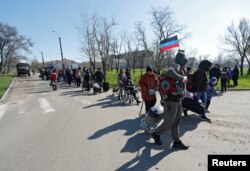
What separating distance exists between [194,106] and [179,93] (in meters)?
3.31

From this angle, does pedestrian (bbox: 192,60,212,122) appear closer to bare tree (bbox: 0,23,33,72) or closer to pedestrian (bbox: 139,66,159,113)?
pedestrian (bbox: 139,66,159,113)

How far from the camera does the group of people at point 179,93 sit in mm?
6125

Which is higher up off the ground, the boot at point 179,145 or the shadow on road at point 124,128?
the boot at point 179,145

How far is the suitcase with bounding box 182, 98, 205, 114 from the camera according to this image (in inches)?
359

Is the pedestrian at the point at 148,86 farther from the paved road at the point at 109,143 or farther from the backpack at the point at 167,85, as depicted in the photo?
the backpack at the point at 167,85

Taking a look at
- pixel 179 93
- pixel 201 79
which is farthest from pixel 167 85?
pixel 201 79

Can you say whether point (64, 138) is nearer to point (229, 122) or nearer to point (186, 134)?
point (186, 134)

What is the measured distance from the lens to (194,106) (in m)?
9.19

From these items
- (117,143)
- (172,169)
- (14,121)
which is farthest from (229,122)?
(14,121)

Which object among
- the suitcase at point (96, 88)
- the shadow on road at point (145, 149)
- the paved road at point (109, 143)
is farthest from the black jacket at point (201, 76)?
the suitcase at point (96, 88)

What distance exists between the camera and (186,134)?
Answer: 7504mm

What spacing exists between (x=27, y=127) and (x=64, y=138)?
91.0 inches

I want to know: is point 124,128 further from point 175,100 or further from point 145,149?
point 175,100

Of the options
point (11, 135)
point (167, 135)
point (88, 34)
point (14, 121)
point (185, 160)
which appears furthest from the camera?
point (88, 34)
